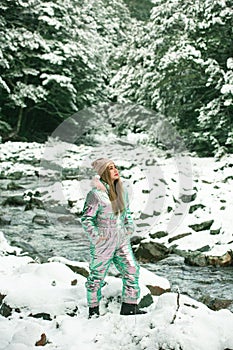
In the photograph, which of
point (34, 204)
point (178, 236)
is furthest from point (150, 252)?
point (34, 204)

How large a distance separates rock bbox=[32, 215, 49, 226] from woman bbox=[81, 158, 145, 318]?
249 inches

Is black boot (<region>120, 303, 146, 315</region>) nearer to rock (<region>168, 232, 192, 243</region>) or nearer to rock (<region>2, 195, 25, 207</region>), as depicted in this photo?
rock (<region>168, 232, 192, 243</region>)

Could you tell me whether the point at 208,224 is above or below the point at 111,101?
below

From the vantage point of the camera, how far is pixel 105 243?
4.13 meters

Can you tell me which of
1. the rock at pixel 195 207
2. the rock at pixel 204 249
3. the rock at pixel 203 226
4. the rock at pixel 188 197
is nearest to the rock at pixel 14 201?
the rock at pixel 188 197

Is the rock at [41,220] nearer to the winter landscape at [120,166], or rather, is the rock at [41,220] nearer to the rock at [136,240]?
the winter landscape at [120,166]

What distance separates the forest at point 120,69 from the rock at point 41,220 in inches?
250

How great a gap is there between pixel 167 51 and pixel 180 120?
9.10 ft

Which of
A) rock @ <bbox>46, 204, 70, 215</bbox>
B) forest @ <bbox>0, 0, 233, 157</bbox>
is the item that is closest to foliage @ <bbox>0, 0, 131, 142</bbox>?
forest @ <bbox>0, 0, 233, 157</bbox>

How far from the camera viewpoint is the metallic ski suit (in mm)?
4133

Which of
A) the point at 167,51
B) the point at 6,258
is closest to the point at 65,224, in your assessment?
the point at 6,258

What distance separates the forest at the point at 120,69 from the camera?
1549 centimetres

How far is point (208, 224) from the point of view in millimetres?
9016

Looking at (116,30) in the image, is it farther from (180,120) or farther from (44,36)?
(180,120)
